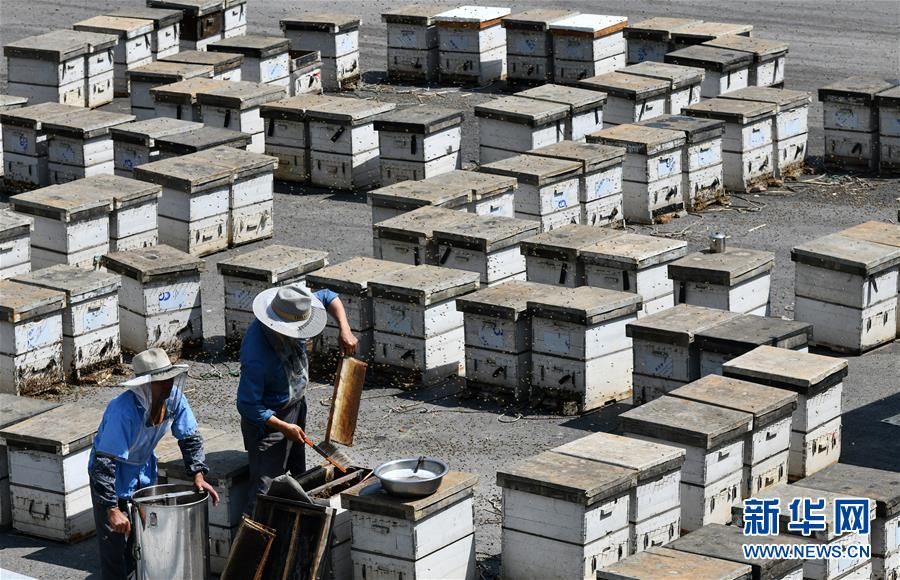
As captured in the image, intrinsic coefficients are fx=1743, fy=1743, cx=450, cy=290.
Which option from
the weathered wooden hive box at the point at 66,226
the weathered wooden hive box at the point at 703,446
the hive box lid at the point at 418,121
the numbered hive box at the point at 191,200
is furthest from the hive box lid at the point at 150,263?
the weathered wooden hive box at the point at 703,446

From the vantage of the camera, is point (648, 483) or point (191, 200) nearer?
point (648, 483)

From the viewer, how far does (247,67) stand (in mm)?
27203

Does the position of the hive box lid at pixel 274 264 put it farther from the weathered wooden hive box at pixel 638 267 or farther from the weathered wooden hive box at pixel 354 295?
the weathered wooden hive box at pixel 638 267

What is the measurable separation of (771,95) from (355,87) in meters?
8.72

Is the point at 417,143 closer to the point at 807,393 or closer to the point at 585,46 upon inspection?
the point at 585,46

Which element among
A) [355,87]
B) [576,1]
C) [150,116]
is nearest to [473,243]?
[150,116]

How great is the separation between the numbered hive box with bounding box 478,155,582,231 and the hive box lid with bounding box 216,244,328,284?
3305mm

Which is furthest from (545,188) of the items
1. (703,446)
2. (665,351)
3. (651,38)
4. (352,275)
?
(651,38)

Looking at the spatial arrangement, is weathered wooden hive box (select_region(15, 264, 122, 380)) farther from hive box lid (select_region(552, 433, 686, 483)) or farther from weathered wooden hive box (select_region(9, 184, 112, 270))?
hive box lid (select_region(552, 433, 686, 483))

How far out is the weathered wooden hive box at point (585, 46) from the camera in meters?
27.7

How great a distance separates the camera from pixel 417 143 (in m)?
22.3

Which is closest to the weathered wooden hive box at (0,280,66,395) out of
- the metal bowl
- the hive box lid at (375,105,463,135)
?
the metal bowl

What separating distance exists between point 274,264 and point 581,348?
136 inches

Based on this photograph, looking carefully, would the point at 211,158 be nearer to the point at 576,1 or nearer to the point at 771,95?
the point at 771,95
